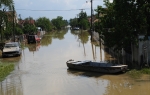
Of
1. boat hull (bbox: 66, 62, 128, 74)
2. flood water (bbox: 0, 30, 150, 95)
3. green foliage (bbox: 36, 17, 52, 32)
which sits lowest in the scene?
flood water (bbox: 0, 30, 150, 95)

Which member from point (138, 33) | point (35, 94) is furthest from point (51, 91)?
point (138, 33)

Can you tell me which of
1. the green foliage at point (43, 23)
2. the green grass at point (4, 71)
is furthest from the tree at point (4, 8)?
the green foliage at point (43, 23)

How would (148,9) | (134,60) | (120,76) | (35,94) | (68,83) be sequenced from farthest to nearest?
1. (134,60)
2. (148,9)
3. (120,76)
4. (68,83)
5. (35,94)

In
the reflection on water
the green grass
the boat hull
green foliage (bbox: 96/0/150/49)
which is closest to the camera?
the reflection on water

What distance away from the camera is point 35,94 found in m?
13.4

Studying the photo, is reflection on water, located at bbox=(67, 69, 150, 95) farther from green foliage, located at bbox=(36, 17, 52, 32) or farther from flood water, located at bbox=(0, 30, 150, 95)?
green foliage, located at bbox=(36, 17, 52, 32)

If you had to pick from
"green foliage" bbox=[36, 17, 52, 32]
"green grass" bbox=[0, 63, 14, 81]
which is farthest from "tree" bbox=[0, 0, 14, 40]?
"green foliage" bbox=[36, 17, 52, 32]

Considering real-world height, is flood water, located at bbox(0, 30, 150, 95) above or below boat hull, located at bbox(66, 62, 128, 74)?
below

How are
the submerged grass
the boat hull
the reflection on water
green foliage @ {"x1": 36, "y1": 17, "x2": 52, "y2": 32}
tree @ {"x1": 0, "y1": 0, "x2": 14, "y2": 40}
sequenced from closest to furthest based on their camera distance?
the reflection on water, the submerged grass, the boat hull, tree @ {"x1": 0, "y1": 0, "x2": 14, "y2": 40}, green foliage @ {"x1": 36, "y1": 17, "x2": 52, "y2": 32}

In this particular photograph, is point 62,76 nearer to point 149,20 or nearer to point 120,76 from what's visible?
point 120,76

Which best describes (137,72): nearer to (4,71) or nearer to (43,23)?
(4,71)

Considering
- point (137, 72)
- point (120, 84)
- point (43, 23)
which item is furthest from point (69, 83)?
point (43, 23)

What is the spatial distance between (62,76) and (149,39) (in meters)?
6.83

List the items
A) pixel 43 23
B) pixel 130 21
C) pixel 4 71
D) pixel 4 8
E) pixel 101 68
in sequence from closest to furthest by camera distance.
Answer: pixel 101 68 < pixel 130 21 < pixel 4 71 < pixel 4 8 < pixel 43 23
